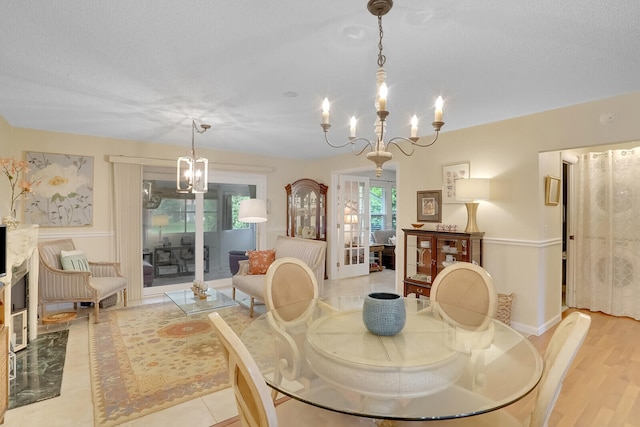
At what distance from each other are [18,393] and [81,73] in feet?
7.70

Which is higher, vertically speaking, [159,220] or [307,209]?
[307,209]

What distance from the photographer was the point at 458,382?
4.64 ft

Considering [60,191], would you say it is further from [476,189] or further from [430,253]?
[476,189]

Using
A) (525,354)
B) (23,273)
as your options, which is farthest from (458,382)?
(23,273)

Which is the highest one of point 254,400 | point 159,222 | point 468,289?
point 159,222

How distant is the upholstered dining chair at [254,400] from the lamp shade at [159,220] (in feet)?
14.3

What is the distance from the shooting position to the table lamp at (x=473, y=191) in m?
3.61

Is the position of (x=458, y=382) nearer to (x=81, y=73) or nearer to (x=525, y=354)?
(x=525, y=354)

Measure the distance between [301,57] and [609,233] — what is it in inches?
171

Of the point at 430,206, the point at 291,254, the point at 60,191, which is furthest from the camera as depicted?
the point at 291,254

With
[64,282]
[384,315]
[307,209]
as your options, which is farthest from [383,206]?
[384,315]

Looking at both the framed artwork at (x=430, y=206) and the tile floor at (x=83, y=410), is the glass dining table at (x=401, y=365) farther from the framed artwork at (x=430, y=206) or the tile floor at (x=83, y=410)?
the framed artwork at (x=430, y=206)

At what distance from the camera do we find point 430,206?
14.5 ft

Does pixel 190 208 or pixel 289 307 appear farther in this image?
pixel 190 208
